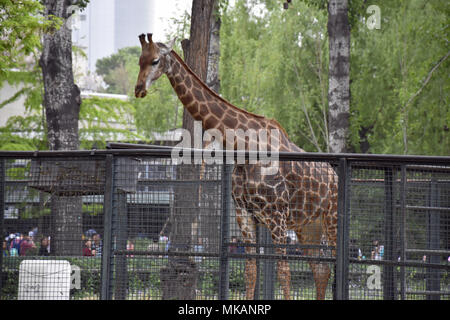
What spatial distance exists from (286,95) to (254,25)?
537 centimetres

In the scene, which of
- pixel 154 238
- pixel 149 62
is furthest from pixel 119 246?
pixel 149 62

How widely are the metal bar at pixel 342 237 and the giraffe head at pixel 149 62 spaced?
97.0 inches

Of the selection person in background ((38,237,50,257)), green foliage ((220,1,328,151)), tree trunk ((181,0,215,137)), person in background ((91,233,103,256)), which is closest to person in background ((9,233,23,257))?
person in background ((38,237,50,257))

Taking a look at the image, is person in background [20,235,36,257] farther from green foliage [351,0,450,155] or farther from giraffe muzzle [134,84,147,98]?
green foliage [351,0,450,155]

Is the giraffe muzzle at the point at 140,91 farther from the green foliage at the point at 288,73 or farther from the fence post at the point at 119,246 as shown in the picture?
the green foliage at the point at 288,73

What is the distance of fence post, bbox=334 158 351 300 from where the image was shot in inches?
206

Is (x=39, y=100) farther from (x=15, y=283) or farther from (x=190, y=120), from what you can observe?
(x=15, y=283)

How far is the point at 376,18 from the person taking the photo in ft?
61.6

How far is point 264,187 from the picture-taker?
6.51 m

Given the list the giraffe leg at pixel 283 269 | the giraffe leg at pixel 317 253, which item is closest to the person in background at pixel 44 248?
the giraffe leg at pixel 283 269

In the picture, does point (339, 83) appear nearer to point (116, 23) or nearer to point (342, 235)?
point (342, 235)

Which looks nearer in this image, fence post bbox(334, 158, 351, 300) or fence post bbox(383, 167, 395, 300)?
fence post bbox(334, 158, 351, 300)

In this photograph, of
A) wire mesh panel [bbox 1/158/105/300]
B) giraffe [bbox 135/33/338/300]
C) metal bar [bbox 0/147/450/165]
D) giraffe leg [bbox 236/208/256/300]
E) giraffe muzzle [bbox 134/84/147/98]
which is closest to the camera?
metal bar [bbox 0/147/450/165]

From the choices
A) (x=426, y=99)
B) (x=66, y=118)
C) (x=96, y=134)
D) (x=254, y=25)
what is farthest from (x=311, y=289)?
(x=254, y=25)
